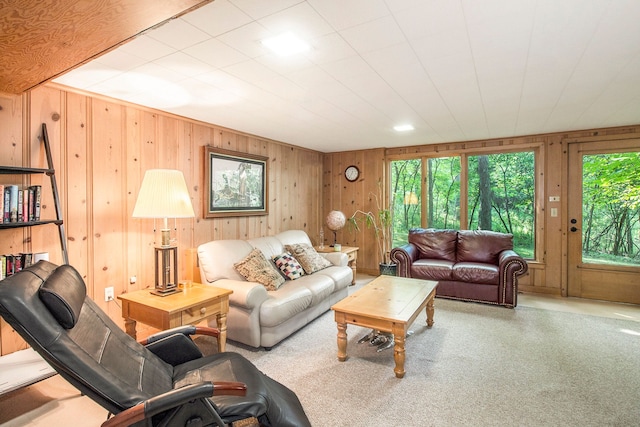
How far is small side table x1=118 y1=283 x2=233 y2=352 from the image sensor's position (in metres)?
2.28

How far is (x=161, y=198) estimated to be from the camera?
2510 millimetres

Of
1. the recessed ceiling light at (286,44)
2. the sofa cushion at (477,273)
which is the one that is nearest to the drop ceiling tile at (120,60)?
the recessed ceiling light at (286,44)

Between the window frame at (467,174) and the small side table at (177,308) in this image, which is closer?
the small side table at (177,308)

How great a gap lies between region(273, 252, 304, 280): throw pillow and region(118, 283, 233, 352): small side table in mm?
1073

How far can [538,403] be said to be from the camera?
2.07 m

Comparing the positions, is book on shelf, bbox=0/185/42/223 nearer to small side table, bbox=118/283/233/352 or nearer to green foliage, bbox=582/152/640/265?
small side table, bbox=118/283/233/352

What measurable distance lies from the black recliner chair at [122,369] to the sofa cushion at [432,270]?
9.88 feet

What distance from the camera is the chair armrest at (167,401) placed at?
3.90 feet

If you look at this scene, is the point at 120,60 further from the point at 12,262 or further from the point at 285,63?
the point at 12,262

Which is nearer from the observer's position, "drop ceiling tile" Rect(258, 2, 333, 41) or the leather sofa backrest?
"drop ceiling tile" Rect(258, 2, 333, 41)

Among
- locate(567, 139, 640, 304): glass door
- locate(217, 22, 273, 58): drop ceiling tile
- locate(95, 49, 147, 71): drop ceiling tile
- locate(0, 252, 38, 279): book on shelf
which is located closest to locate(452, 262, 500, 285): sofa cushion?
locate(567, 139, 640, 304): glass door

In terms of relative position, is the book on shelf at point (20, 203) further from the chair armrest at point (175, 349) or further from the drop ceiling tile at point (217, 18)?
the drop ceiling tile at point (217, 18)

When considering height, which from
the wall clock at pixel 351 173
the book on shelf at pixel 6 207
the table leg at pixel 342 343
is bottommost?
the table leg at pixel 342 343

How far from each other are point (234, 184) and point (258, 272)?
1.34 metres
